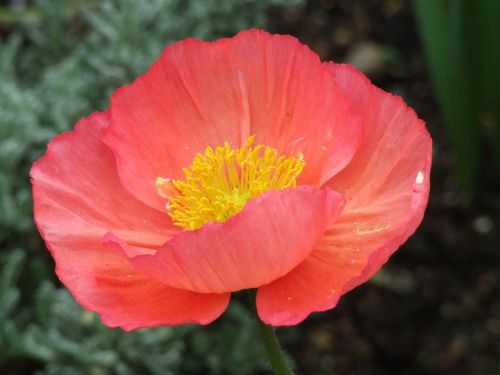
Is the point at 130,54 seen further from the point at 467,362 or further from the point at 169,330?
the point at 467,362

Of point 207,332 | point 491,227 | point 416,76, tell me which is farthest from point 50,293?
point 416,76

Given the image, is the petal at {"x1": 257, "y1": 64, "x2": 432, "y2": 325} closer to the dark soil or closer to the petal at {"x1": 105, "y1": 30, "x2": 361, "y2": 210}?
the petal at {"x1": 105, "y1": 30, "x2": 361, "y2": 210}

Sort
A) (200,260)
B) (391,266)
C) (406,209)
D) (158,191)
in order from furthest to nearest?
(391,266) → (158,191) → (406,209) → (200,260)

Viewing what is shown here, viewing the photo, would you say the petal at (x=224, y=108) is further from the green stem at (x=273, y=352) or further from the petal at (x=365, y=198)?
the green stem at (x=273, y=352)

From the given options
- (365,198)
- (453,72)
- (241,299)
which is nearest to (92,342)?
(241,299)

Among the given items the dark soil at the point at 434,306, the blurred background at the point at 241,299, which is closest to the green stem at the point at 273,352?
the blurred background at the point at 241,299

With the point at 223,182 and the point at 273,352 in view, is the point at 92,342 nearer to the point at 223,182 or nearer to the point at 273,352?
the point at 223,182
